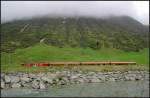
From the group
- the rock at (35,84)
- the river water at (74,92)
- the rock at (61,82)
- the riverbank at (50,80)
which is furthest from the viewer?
the rock at (61,82)

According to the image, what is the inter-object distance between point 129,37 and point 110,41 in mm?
20820

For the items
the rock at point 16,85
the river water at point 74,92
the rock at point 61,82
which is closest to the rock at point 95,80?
the rock at point 61,82

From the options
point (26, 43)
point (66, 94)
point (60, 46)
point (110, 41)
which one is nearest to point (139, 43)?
point (110, 41)

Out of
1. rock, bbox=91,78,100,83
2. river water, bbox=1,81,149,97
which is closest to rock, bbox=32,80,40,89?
river water, bbox=1,81,149,97

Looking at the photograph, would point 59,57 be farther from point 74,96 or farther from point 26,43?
point 74,96

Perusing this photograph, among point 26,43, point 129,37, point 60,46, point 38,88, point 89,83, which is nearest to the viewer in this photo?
Answer: point 38,88

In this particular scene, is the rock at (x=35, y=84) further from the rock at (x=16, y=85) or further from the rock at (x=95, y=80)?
the rock at (x=95, y=80)

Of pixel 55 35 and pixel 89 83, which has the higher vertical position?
pixel 55 35

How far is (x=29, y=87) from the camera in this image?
177ft

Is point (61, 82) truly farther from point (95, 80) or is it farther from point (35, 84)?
point (95, 80)

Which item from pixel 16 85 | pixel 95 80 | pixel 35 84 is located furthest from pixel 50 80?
pixel 95 80

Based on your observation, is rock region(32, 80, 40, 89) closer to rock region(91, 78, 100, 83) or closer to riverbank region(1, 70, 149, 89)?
riverbank region(1, 70, 149, 89)

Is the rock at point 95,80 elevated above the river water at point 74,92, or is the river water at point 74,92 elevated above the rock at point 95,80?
the rock at point 95,80

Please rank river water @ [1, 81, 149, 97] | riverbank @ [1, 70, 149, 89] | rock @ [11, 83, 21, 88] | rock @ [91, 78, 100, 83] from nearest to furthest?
river water @ [1, 81, 149, 97] → rock @ [11, 83, 21, 88] → riverbank @ [1, 70, 149, 89] → rock @ [91, 78, 100, 83]
